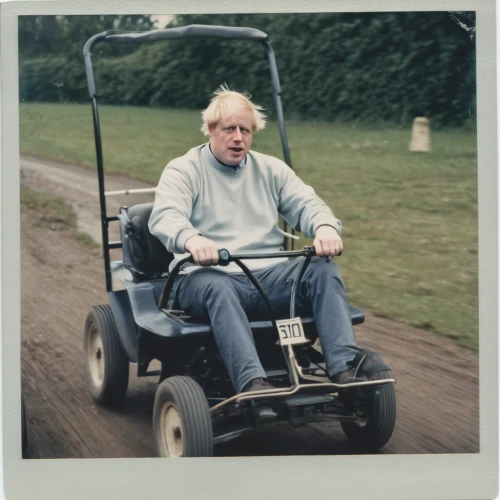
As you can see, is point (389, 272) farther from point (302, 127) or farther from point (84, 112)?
point (84, 112)

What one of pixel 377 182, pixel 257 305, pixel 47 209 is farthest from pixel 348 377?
pixel 377 182

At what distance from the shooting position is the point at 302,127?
243 inches

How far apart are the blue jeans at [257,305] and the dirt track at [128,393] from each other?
2.35 ft

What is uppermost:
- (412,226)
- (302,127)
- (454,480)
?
(302,127)

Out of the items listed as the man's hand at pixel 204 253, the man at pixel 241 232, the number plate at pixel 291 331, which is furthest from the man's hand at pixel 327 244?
the man's hand at pixel 204 253

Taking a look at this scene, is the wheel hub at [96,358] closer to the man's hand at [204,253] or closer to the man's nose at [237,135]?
the man's hand at [204,253]

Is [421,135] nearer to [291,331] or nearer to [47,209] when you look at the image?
[291,331]

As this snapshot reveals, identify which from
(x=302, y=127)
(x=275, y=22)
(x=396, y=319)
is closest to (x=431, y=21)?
(x=275, y=22)

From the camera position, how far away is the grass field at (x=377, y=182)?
4.95 m

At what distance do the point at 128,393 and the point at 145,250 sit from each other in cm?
85

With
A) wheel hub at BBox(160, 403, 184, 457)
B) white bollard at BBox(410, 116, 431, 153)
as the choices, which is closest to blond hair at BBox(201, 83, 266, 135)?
wheel hub at BBox(160, 403, 184, 457)

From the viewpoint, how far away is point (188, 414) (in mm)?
3840

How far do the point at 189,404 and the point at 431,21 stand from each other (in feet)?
8.03

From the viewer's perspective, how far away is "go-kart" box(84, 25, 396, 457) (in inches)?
153
